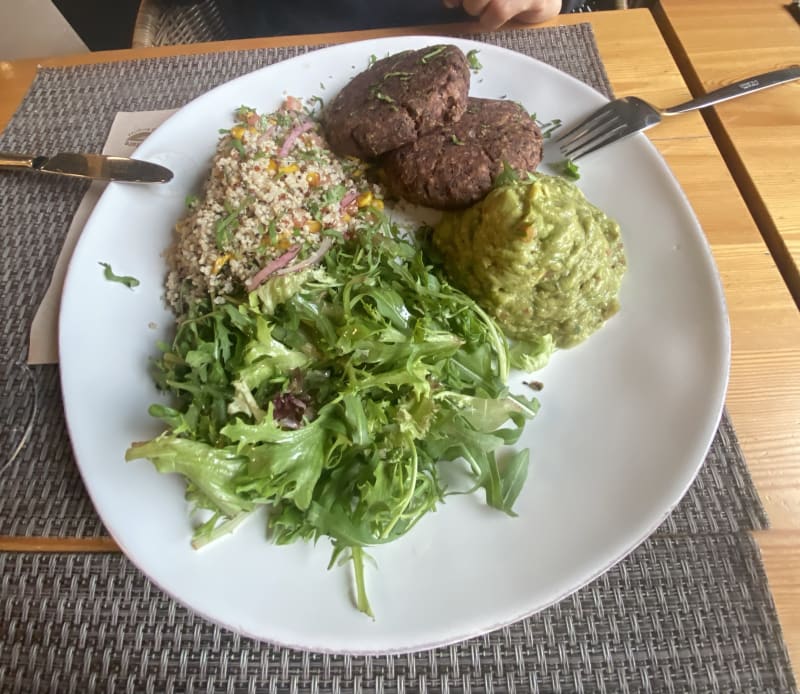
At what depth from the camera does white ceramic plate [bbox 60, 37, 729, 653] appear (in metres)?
1.04

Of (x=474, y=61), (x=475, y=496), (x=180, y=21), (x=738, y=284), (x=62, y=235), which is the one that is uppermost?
(x=180, y=21)

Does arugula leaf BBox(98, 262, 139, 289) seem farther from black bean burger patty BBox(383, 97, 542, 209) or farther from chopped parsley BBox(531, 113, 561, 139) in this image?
chopped parsley BBox(531, 113, 561, 139)


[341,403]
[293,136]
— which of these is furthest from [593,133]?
[341,403]

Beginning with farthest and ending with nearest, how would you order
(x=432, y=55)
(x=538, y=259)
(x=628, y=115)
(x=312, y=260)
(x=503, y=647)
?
(x=628, y=115)
(x=432, y=55)
(x=312, y=260)
(x=538, y=259)
(x=503, y=647)

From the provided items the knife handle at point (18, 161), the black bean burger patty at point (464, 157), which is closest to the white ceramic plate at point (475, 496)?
the black bean burger patty at point (464, 157)

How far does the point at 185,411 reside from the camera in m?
1.24

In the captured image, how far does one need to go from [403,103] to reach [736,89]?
1054 millimetres

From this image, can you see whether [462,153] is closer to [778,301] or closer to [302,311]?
[302,311]

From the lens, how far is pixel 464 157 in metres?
1.39

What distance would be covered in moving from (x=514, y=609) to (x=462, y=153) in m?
1.03

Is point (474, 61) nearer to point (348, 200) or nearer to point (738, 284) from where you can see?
point (348, 200)

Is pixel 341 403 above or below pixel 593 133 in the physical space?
below

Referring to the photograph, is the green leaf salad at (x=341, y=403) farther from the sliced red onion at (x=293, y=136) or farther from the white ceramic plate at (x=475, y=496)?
the sliced red onion at (x=293, y=136)

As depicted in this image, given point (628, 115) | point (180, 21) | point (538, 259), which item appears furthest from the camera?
point (180, 21)
